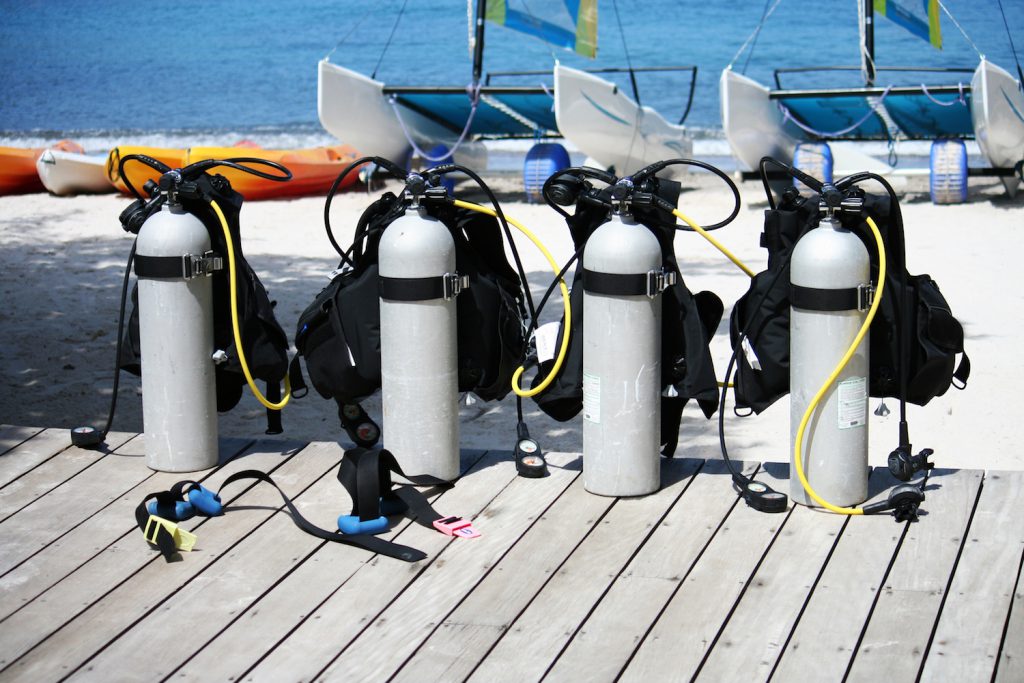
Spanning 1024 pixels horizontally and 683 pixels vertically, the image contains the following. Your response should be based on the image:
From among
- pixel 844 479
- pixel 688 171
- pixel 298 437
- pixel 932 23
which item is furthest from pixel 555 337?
pixel 688 171

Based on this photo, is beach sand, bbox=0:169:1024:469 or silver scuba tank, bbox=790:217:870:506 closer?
silver scuba tank, bbox=790:217:870:506

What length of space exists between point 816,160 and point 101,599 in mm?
10162

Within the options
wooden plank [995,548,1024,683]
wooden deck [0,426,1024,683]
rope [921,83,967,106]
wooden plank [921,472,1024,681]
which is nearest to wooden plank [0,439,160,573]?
wooden deck [0,426,1024,683]

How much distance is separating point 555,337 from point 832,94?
916cm

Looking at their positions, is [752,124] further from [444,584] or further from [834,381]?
[444,584]

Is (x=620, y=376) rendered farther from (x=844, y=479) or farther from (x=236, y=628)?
(x=236, y=628)

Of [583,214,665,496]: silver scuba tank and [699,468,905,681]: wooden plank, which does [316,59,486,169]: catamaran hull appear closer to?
[583,214,665,496]: silver scuba tank

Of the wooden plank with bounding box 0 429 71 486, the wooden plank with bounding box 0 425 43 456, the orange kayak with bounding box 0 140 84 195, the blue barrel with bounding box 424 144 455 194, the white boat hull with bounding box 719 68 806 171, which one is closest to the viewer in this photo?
the wooden plank with bounding box 0 429 71 486

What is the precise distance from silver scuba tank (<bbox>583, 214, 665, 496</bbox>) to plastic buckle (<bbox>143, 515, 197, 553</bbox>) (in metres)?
1.12

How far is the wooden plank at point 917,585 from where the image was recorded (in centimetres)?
271

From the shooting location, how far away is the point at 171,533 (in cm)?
332

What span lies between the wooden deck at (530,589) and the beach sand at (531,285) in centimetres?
169

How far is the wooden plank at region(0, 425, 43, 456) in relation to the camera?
4.14 m

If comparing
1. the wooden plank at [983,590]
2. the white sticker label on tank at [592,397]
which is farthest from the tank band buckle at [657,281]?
the wooden plank at [983,590]
